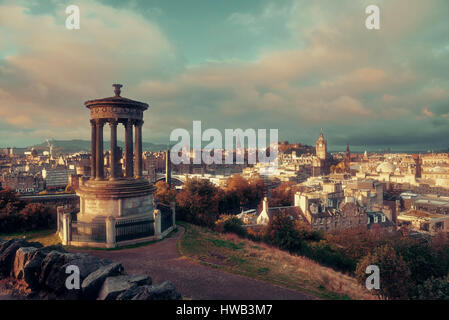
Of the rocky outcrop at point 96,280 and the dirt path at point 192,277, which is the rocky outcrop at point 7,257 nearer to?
the dirt path at point 192,277

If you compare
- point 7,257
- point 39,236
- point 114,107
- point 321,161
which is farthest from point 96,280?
point 321,161

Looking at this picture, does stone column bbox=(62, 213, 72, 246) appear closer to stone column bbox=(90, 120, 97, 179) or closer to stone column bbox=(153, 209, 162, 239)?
stone column bbox=(90, 120, 97, 179)

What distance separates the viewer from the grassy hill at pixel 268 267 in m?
11.8

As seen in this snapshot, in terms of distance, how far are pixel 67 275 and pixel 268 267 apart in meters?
8.63

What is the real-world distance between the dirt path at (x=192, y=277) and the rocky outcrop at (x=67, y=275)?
2.09m

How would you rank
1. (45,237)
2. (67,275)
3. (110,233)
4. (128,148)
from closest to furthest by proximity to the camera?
(67,275), (110,233), (45,237), (128,148)

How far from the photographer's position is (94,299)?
951 cm

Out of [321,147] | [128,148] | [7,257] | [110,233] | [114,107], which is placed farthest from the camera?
[321,147]

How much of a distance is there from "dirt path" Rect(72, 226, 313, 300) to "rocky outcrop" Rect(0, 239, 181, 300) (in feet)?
6.87

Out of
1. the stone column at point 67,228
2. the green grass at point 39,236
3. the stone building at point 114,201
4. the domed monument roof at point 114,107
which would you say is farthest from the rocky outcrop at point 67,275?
the domed monument roof at point 114,107

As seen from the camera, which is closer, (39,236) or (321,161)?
(39,236)

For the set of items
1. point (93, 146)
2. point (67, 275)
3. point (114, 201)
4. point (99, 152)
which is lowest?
point (67, 275)

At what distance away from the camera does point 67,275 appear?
10297 mm

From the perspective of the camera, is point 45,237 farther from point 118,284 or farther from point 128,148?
point 118,284
